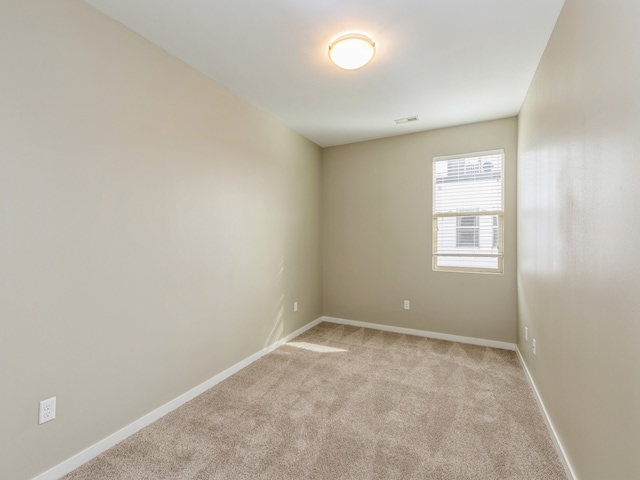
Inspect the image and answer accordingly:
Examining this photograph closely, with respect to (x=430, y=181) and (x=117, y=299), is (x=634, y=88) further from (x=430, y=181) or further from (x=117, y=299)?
(x=430, y=181)

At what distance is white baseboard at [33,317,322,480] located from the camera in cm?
172

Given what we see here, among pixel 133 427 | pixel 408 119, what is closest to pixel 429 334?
pixel 408 119

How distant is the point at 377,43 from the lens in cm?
222

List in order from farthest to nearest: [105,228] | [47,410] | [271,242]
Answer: [271,242]
[105,228]
[47,410]

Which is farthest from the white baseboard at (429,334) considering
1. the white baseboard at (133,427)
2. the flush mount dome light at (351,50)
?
the flush mount dome light at (351,50)

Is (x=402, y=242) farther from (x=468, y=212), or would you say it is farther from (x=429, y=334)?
(x=429, y=334)

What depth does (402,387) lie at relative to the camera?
107 inches

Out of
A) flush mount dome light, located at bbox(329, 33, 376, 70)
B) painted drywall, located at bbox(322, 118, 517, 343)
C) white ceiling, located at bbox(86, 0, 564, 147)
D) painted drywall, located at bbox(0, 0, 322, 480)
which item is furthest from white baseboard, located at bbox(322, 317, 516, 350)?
flush mount dome light, located at bbox(329, 33, 376, 70)

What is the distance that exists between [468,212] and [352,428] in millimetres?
2853

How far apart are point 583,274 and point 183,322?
2.57 m

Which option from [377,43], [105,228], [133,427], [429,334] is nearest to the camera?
[105,228]

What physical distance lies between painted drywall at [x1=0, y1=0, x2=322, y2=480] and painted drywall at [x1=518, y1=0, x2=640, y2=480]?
2.50 meters

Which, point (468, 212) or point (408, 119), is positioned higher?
point (408, 119)

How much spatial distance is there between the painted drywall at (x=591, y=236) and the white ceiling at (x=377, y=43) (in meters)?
0.33
